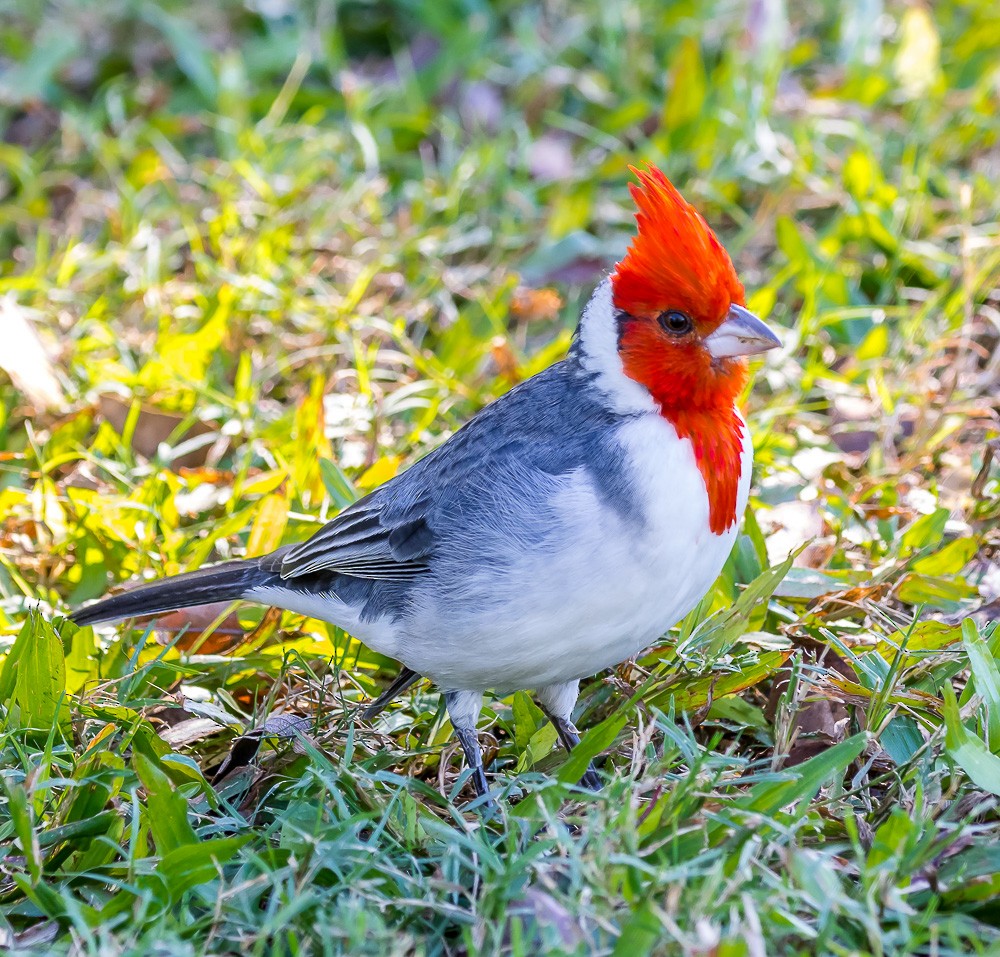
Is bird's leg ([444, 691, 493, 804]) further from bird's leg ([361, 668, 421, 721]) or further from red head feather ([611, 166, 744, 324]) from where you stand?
red head feather ([611, 166, 744, 324])

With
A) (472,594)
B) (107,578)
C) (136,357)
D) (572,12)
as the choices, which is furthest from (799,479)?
(572,12)

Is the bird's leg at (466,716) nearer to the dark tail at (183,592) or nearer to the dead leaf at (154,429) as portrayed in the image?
the dark tail at (183,592)

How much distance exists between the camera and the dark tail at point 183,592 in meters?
3.10

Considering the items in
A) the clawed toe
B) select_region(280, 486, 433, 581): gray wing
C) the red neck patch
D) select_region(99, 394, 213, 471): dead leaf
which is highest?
the red neck patch

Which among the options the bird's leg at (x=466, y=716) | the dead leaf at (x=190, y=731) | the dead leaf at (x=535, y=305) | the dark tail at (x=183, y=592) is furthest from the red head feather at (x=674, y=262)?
the dead leaf at (x=535, y=305)

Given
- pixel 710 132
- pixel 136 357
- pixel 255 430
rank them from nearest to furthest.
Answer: pixel 255 430 → pixel 136 357 → pixel 710 132

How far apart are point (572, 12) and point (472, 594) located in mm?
3848

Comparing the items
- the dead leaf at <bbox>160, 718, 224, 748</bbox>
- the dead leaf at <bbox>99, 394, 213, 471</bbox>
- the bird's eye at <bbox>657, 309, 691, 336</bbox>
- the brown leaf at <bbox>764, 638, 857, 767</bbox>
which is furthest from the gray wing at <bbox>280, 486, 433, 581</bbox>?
the dead leaf at <bbox>99, 394, 213, 471</bbox>

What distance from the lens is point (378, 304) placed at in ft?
15.3

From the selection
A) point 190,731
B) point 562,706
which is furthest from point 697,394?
point 190,731

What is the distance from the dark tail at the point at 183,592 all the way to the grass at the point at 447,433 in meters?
0.13

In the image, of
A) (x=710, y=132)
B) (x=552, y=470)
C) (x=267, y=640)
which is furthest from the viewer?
(x=710, y=132)

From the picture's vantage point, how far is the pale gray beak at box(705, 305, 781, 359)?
277 centimetres

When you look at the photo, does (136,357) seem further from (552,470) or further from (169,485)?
(552,470)
